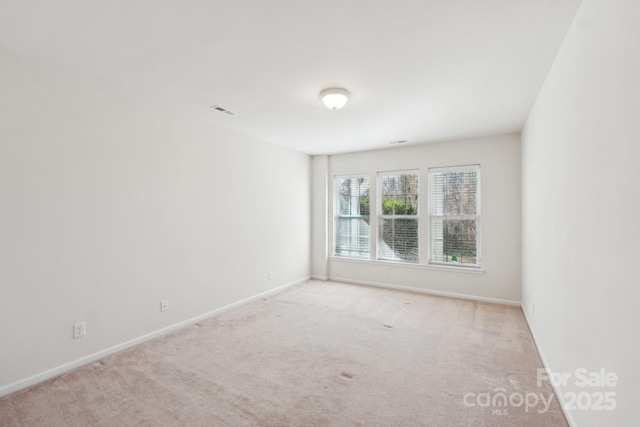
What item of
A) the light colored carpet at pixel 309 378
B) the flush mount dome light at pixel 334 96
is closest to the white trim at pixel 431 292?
the light colored carpet at pixel 309 378

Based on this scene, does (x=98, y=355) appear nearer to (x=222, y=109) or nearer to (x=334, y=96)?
(x=222, y=109)

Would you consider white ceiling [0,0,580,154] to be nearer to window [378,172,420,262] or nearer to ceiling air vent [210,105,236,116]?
ceiling air vent [210,105,236,116]

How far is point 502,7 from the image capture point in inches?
67.0

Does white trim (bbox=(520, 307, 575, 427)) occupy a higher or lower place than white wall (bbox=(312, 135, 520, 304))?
lower

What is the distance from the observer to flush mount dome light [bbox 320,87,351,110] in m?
2.74

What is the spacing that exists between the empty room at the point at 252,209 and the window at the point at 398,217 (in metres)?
0.98

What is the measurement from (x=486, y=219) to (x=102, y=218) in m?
4.87

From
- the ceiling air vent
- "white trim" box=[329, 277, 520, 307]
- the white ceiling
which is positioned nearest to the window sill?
"white trim" box=[329, 277, 520, 307]

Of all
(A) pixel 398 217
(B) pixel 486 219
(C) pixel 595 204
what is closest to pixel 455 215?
(B) pixel 486 219

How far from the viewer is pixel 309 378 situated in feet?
7.88

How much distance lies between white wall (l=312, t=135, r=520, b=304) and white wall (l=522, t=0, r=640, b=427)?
1.87 meters

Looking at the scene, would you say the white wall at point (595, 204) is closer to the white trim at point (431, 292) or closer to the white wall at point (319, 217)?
the white trim at point (431, 292)

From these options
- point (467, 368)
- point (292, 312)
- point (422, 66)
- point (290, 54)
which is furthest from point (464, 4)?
point (292, 312)

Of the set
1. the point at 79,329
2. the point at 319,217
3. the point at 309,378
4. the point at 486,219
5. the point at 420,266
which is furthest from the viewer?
the point at 319,217
